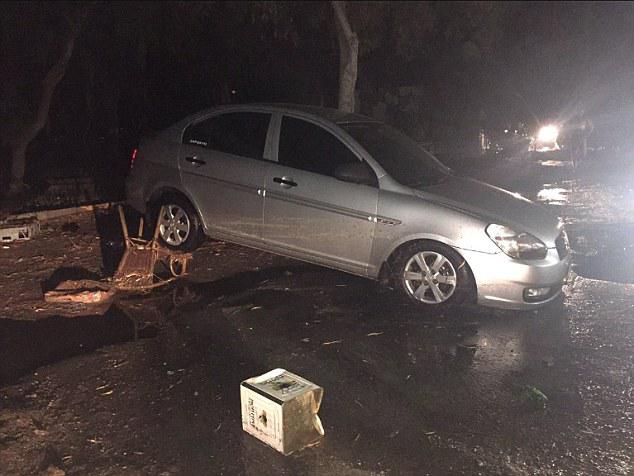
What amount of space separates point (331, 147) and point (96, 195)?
5.78 metres

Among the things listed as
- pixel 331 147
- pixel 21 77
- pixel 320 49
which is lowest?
pixel 331 147

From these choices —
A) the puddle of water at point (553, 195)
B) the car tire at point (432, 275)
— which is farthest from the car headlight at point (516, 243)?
the puddle of water at point (553, 195)

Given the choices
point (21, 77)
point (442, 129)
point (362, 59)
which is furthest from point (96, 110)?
point (442, 129)

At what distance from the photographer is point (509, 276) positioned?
17.2ft

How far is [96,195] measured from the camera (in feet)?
34.0

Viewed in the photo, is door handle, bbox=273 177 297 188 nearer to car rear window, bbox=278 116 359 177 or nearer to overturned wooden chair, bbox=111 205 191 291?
car rear window, bbox=278 116 359 177

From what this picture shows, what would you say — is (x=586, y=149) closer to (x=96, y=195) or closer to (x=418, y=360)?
(x=96, y=195)

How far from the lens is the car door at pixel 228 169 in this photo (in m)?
6.23

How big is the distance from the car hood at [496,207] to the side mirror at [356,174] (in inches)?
16.8

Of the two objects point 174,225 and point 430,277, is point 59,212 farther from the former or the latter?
point 430,277

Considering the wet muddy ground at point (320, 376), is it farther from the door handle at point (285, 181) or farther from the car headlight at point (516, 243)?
the door handle at point (285, 181)

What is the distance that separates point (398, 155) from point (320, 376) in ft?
8.59

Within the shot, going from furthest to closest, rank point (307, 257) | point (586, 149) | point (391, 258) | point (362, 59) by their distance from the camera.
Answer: point (362, 59) → point (586, 149) → point (307, 257) → point (391, 258)

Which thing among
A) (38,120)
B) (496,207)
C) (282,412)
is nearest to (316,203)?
(496,207)
